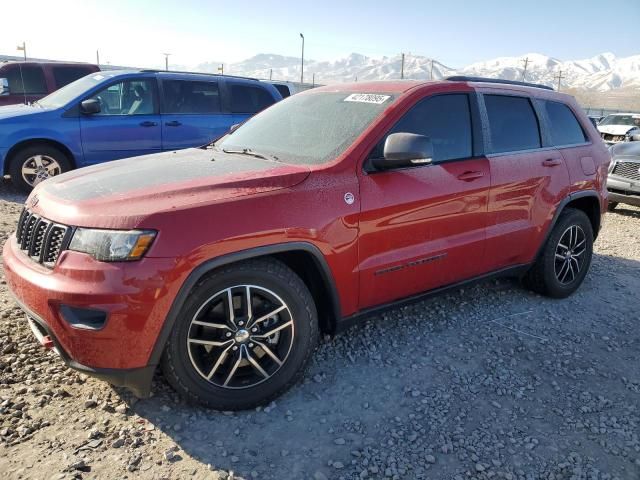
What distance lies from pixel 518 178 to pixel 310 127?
1632mm

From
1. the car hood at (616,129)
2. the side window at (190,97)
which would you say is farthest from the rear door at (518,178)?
the car hood at (616,129)

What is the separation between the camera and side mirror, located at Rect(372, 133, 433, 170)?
283 cm

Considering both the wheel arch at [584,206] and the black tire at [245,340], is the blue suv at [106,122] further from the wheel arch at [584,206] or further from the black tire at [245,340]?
the black tire at [245,340]

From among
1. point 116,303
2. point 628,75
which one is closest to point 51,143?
point 116,303

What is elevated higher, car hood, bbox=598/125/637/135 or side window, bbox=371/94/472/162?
side window, bbox=371/94/472/162

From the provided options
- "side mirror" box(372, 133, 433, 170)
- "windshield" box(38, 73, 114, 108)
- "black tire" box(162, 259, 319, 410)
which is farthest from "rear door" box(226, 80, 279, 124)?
"black tire" box(162, 259, 319, 410)

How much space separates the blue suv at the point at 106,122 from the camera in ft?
22.5

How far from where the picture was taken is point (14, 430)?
7.94 ft

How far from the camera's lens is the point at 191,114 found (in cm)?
769

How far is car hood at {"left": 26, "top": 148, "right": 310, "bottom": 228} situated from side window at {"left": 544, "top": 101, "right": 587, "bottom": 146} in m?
2.52

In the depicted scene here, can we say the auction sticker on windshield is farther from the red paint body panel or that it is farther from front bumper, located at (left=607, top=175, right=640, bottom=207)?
front bumper, located at (left=607, top=175, right=640, bottom=207)

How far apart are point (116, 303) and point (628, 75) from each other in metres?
213

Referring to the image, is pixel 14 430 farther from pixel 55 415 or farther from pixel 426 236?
pixel 426 236

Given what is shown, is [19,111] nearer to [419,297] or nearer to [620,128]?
[419,297]
